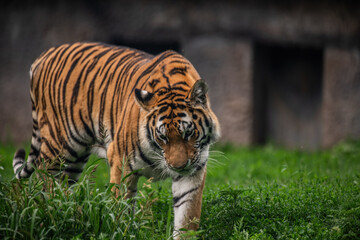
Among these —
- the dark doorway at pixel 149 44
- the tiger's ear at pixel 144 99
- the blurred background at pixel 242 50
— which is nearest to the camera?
the tiger's ear at pixel 144 99

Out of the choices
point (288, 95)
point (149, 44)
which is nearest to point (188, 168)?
point (288, 95)

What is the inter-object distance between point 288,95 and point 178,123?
6.44 m

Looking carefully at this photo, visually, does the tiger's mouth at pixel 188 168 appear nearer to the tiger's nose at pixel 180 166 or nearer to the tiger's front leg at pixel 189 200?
the tiger's nose at pixel 180 166

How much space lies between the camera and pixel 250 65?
30.9ft

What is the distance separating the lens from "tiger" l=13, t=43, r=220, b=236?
3.90m

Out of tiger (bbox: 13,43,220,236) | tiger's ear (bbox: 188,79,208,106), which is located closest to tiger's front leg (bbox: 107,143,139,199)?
tiger (bbox: 13,43,220,236)

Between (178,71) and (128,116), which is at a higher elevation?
(178,71)

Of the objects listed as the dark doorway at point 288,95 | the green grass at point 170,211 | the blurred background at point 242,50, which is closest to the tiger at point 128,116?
the green grass at point 170,211

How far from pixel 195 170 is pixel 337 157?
4.51 m

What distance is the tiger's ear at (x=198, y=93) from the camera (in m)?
3.86

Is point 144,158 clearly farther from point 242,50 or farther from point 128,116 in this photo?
point 242,50

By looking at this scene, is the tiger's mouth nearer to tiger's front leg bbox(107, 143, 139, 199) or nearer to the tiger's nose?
the tiger's nose

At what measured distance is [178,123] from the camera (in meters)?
3.83

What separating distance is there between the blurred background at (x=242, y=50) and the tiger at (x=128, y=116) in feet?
14.8
